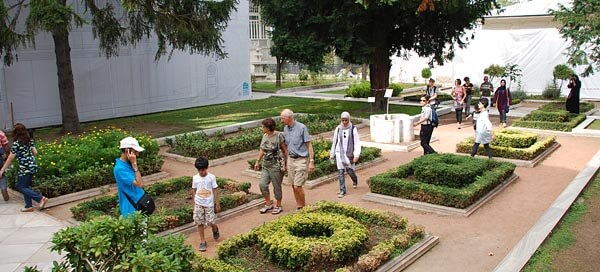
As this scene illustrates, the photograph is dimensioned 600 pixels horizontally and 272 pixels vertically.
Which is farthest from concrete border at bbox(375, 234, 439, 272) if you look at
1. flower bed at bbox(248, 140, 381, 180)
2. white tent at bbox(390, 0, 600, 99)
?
white tent at bbox(390, 0, 600, 99)

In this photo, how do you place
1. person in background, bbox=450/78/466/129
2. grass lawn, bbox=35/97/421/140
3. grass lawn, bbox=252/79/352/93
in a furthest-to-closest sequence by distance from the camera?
grass lawn, bbox=252/79/352/93
grass lawn, bbox=35/97/421/140
person in background, bbox=450/78/466/129

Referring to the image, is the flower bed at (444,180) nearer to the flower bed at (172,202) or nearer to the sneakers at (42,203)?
the flower bed at (172,202)

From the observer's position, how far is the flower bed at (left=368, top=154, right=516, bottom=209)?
9109mm

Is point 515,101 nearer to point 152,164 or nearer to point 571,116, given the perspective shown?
point 571,116

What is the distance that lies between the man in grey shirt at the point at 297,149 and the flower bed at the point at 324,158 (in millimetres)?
2173

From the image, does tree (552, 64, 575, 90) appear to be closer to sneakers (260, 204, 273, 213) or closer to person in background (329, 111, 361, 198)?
person in background (329, 111, 361, 198)

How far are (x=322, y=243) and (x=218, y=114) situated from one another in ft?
59.0

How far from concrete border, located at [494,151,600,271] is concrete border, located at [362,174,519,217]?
1.13 m

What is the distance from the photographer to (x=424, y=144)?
12484 millimetres

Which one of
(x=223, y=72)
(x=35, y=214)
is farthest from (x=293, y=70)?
(x=35, y=214)

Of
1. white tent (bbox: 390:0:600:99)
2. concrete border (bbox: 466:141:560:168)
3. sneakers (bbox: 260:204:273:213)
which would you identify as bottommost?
sneakers (bbox: 260:204:273:213)

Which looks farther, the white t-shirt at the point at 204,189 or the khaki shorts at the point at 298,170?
the khaki shorts at the point at 298,170

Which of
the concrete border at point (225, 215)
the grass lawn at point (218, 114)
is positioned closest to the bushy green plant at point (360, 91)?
the grass lawn at point (218, 114)

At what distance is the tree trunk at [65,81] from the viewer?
17828mm
